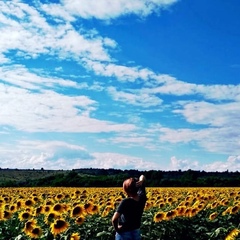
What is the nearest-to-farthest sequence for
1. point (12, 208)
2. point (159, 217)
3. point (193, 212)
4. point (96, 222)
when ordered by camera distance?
point (96, 222)
point (159, 217)
point (193, 212)
point (12, 208)

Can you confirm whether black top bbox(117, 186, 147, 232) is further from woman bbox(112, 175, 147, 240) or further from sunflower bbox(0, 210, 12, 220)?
sunflower bbox(0, 210, 12, 220)

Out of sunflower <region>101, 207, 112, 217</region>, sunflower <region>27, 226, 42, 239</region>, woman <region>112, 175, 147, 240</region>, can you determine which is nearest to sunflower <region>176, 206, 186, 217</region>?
sunflower <region>101, 207, 112, 217</region>

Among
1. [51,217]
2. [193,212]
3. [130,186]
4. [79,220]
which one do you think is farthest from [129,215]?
[193,212]

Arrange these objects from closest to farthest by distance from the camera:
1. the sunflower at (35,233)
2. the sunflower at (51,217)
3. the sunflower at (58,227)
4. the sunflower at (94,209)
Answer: the sunflower at (35,233), the sunflower at (58,227), the sunflower at (51,217), the sunflower at (94,209)

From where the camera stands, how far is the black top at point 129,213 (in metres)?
7.81

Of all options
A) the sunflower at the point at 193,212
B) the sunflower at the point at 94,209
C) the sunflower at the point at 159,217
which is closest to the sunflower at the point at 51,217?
the sunflower at the point at 94,209

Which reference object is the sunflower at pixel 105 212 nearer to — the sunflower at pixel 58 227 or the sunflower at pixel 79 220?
the sunflower at pixel 79 220

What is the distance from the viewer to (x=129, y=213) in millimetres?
7852

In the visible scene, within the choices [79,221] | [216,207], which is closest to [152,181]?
[216,207]

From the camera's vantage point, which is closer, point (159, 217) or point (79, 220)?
point (79, 220)

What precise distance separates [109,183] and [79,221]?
43.8 meters

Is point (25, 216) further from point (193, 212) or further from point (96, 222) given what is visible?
point (193, 212)

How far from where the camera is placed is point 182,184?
52781 millimetres

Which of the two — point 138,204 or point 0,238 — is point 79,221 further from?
point 138,204
